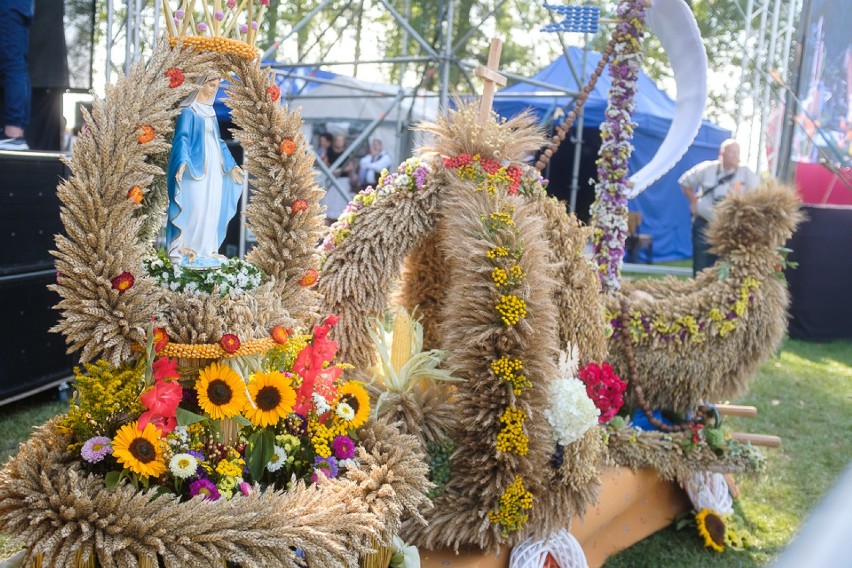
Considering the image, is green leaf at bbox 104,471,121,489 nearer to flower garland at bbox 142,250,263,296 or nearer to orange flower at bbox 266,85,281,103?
flower garland at bbox 142,250,263,296

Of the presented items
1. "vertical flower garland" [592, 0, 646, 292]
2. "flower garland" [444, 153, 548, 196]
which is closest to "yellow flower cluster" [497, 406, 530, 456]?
"flower garland" [444, 153, 548, 196]

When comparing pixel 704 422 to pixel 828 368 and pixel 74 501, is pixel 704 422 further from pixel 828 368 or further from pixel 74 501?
pixel 828 368

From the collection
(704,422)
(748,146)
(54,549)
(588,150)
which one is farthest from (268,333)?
(748,146)

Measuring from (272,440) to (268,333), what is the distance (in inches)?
11.1

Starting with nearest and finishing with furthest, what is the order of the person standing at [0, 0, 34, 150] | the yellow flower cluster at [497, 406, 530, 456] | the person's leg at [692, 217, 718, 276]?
the yellow flower cluster at [497, 406, 530, 456] < the person standing at [0, 0, 34, 150] < the person's leg at [692, 217, 718, 276]

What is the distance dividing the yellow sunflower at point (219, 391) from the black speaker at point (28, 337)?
112 inches

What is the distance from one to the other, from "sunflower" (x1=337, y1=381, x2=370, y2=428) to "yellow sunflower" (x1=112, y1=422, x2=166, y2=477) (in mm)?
577

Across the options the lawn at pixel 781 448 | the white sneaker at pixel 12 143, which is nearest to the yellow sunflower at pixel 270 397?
the lawn at pixel 781 448

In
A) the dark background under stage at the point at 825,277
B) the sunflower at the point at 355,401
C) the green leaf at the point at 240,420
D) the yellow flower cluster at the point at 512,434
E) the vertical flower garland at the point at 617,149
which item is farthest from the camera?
the dark background under stage at the point at 825,277

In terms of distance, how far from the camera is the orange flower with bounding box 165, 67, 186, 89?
77.4 inches

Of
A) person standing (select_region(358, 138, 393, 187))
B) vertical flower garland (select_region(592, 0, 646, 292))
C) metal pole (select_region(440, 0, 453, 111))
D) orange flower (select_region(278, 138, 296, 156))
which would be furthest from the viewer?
person standing (select_region(358, 138, 393, 187))

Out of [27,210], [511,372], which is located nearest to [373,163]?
[27,210]

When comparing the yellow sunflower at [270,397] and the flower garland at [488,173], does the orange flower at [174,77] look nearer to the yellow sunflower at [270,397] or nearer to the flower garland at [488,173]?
the yellow sunflower at [270,397]

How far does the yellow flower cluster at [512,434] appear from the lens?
2691mm
